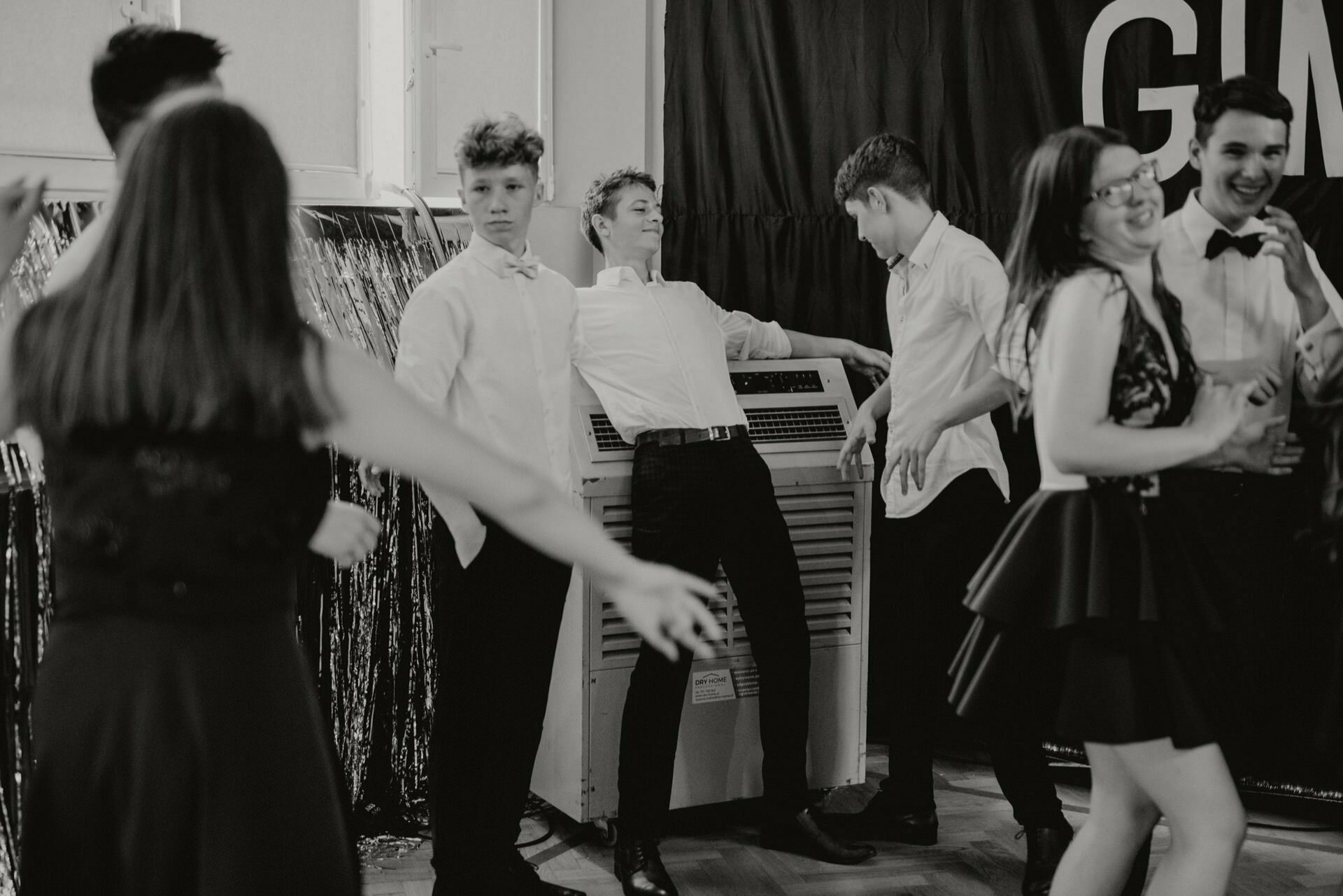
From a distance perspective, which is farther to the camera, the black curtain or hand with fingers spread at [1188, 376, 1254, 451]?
the black curtain

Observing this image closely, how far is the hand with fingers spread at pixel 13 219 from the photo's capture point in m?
1.72

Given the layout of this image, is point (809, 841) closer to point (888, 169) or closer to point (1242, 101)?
point (888, 169)

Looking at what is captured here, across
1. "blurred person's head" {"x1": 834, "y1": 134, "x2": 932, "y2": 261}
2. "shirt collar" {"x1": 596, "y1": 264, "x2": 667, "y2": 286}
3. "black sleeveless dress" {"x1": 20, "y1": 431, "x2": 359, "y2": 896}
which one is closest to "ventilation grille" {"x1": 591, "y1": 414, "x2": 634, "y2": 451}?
"shirt collar" {"x1": 596, "y1": 264, "x2": 667, "y2": 286}

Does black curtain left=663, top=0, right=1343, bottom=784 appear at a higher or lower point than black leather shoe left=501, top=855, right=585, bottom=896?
higher

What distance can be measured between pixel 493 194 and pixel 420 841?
62.5 inches

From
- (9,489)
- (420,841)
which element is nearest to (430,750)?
(420,841)

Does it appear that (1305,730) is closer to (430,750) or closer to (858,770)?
(858,770)

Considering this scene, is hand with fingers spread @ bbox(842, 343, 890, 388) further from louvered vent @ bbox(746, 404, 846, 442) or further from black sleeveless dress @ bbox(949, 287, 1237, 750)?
black sleeveless dress @ bbox(949, 287, 1237, 750)

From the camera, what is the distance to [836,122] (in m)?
3.94

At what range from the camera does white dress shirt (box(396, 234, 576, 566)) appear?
2.66m

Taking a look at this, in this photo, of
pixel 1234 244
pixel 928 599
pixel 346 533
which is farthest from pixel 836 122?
pixel 346 533

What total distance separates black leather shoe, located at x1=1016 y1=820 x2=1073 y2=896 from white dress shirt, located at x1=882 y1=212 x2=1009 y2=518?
75cm

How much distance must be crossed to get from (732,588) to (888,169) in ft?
3.43

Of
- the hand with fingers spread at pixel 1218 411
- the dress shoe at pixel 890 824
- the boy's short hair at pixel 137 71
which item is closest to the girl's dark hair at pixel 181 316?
the boy's short hair at pixel 137 71
